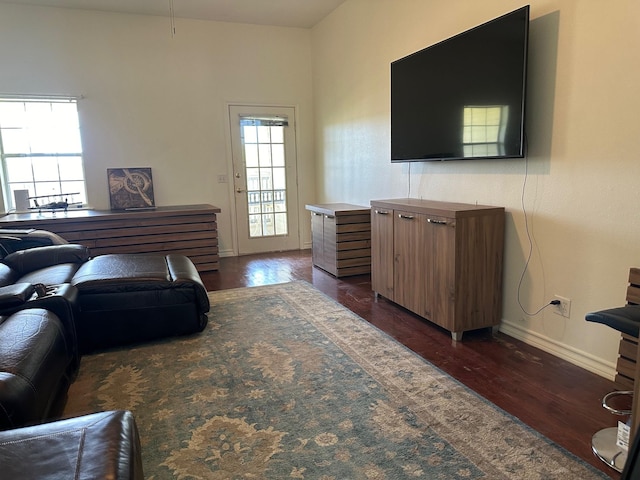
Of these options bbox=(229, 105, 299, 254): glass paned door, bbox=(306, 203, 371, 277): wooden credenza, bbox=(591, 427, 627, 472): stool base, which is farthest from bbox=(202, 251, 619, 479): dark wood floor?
bbox=(229, 105, 299, 254): glass paned door

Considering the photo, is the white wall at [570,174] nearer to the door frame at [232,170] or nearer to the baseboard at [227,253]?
the door frame at [232,170]

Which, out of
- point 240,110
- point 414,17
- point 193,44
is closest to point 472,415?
point 414,17

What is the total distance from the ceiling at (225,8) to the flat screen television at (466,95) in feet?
6.21


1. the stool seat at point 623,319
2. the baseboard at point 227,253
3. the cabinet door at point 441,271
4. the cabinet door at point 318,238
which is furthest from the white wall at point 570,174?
the baseboard at point 227,253

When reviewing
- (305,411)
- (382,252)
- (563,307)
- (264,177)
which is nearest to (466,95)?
(382,252)

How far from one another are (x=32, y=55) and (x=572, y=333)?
5617mm

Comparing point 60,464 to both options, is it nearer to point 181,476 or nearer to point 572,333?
point 181,476

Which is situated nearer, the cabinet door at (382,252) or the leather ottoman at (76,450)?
the leather ottoman at (76,450)

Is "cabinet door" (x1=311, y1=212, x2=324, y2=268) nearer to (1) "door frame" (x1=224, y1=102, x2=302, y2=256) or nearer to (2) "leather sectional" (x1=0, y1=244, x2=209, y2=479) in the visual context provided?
(1) "door frame" (x1=224, y1=102, x2=302, y2=256)

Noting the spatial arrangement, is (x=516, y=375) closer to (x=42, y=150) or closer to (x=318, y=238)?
(x=318, y=238)

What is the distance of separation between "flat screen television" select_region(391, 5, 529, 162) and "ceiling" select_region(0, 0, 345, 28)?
1893mm

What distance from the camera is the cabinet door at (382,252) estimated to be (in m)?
3.42

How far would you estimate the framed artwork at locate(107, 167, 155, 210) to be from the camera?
16.8 feet

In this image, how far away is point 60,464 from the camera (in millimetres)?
1049
